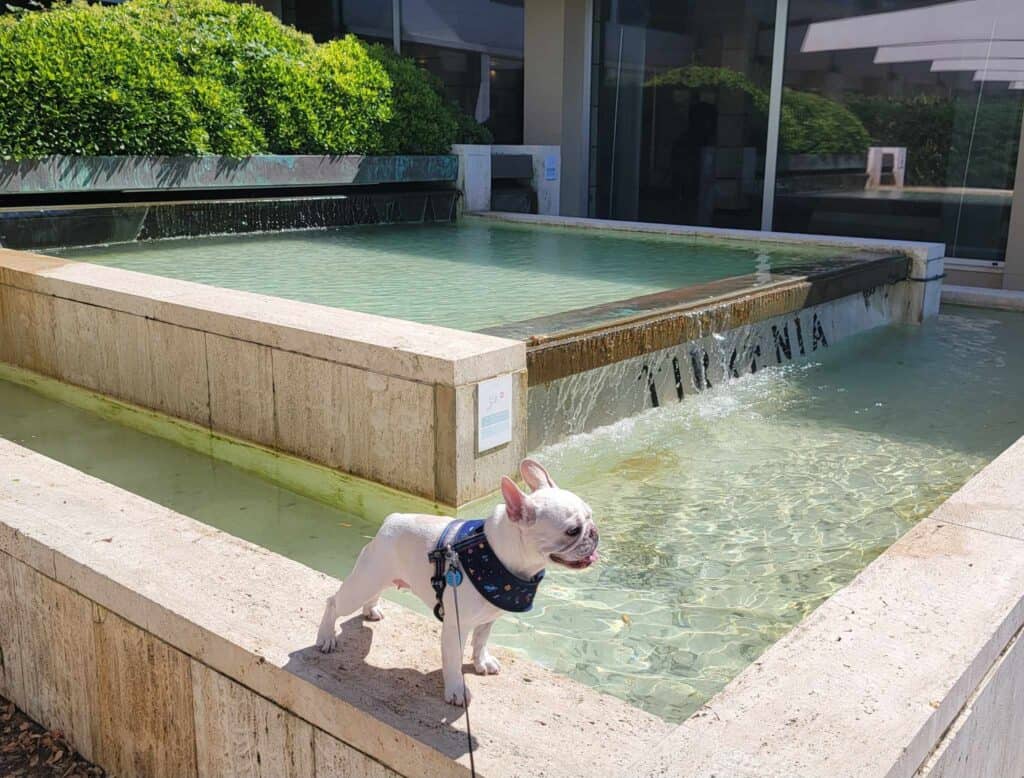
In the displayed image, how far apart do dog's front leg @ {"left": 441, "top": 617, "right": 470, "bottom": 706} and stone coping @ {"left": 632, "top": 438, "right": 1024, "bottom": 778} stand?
44cm

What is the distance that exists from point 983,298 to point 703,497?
6.54 meters

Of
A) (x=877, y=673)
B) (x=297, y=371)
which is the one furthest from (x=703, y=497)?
(x=877, y=673)

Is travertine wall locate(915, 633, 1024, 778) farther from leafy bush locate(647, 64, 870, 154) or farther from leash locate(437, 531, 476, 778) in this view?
leafy bush locate(647, 64, 870, 154)

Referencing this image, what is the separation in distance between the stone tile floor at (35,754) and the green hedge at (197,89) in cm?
725

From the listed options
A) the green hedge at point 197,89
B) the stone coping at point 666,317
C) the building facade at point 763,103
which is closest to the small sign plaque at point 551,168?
the building facade at point 763,103

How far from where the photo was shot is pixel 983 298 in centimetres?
982

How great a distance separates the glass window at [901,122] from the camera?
11.0 meters

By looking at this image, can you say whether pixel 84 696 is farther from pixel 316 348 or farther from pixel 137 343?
pixel 137 343

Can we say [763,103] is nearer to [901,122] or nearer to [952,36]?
[901,122]

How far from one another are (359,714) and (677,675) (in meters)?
1.32

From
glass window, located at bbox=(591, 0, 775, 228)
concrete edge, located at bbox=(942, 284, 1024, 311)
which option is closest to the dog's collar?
concrete edge, located at bbox=(942, 284, 1024, 311)

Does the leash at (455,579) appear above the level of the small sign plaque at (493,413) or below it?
above

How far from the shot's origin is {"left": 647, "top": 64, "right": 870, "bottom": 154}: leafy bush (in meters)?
12.1

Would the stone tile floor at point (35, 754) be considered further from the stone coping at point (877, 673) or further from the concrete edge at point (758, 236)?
the concrete edge at point (758, 236)
